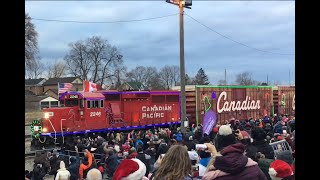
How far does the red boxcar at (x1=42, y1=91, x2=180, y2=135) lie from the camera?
2098 cm

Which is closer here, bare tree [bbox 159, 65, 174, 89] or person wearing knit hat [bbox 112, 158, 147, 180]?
person wearing knit hat [bbox 112, 158, 147, 180]

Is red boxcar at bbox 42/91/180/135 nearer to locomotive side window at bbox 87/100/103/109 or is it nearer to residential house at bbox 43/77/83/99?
locomotive side window at bbox 87/100/103/109

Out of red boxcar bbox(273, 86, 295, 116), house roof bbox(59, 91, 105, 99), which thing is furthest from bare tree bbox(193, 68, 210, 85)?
house roof bbox(59, 91, 105, 99)

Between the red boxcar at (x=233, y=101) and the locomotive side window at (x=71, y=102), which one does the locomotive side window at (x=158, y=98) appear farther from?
the locomotive side window at (x=71, y=102)

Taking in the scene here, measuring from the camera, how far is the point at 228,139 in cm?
409

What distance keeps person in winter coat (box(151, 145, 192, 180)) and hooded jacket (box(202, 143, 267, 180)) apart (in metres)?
0.21

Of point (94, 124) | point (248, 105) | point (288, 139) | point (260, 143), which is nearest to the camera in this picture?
point (260, 143)

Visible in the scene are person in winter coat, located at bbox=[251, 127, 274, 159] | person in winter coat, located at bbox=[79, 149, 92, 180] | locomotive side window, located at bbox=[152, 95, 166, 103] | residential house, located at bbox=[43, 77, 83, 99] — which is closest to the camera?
person in winter coat, located at bbox=[251, 127, 274, 159]

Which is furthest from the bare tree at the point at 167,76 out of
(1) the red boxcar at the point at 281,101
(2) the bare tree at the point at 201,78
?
(1) the red boxcar at the point at 281,101
